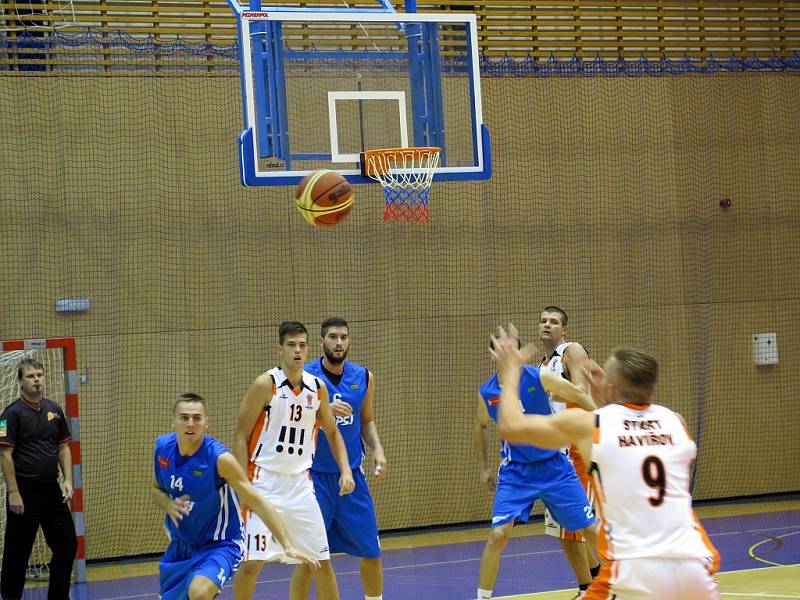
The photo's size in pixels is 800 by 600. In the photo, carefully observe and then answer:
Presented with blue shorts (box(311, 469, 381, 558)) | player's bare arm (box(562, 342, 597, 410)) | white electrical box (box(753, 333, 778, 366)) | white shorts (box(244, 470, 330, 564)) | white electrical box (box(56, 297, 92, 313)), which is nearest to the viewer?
white shorts (box(244, 470, 330, 564))

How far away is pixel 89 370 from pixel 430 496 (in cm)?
374

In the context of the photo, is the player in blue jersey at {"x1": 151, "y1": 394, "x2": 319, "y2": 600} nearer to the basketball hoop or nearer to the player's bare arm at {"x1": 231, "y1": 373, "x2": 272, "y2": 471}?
the player's bare arm at {"x1": 231, "y1": 373, "x2": 272, "y2": 471}

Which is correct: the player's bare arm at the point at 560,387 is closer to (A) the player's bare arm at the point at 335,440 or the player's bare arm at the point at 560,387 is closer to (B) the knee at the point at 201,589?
(A) the player's bare arm at the point at 335,440

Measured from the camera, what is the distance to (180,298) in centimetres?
1096

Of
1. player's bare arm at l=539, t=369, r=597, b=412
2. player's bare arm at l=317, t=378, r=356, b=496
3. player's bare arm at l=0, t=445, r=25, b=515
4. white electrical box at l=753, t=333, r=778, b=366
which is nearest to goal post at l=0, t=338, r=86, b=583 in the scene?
player's bare arm at l=0, t=445, r=25, b=515

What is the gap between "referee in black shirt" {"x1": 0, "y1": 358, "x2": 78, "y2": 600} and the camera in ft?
25.5

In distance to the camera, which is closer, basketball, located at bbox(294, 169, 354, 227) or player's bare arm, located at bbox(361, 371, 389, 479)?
player's bare arm, located at bbox(361, 371, 389, 479)

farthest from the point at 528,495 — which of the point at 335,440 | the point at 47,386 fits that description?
the point at 47,386

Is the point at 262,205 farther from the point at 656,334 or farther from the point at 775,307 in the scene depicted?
the point at 775,307

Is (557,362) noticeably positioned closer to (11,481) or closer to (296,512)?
(296,512)

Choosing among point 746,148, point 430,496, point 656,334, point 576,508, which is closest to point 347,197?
point 576,508

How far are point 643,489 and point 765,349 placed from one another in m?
9.69

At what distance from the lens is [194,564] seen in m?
5.51

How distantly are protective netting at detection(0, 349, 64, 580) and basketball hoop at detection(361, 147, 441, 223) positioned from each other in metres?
3.82
